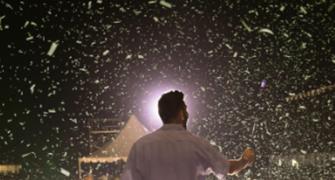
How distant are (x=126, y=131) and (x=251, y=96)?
2299 centimetres

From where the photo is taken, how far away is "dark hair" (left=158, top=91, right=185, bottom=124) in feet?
8.96

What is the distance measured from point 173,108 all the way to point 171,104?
2cm

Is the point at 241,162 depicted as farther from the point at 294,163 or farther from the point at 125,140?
the point at 294,163

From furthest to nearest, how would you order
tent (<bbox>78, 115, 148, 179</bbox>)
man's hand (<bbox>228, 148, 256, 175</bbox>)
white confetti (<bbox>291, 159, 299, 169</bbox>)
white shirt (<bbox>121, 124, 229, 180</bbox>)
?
white confetti (<bbox>291, 159, 299, 169</bbox>)
tent (<bbox>78, 115, 148, 179</bbox>)
man's hand (<bbox>228, 148, 256, 175</bbox>)
white shirt (<bbox>121, 124, 229, 180</bbox>)

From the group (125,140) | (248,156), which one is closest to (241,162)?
(248,156)

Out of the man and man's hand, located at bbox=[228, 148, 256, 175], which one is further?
man's hand, located at bbox=[228, 148, 256, 175]

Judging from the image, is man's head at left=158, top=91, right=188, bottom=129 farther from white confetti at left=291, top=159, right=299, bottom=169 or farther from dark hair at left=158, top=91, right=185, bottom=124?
white confetti at left=291, top=159, right=299, bottom=169

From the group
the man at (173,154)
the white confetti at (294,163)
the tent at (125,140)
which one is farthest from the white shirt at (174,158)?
the white confetti at (294,163)

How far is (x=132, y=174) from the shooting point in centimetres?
271

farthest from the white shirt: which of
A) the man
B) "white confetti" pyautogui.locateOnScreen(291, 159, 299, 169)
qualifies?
"white confetti" pyautogui.locateOnScreen(291, 159, 299, 169)

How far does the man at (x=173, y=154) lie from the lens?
2645 mm

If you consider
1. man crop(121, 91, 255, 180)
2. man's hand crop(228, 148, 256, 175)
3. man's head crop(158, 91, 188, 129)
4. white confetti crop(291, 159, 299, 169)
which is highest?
man's head crop(158, 91, 188, 129)

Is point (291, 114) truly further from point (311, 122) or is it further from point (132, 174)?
point (132, 174)

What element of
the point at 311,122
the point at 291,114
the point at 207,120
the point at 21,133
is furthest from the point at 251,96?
the point at 21,133
